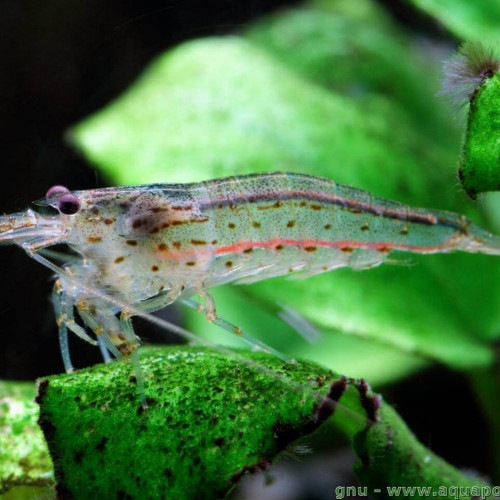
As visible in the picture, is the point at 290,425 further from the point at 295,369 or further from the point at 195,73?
the point at 195,73

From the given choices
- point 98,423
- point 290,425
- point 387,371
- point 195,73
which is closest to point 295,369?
point 290,425

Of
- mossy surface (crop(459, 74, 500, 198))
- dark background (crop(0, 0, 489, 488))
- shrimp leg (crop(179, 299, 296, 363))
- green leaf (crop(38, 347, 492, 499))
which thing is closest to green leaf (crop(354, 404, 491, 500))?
green leaf (crop(38, 347, 492, 499))

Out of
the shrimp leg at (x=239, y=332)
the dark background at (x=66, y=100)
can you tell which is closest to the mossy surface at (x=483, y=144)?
the shrimp leg at (x=239, y=332)

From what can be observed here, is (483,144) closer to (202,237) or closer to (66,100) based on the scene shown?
(202,237)

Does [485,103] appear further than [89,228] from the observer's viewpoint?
No

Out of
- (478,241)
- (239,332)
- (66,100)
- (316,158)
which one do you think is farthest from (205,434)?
(66,100)

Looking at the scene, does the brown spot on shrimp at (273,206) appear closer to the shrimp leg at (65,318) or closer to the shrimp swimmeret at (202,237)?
the shrimp swimmeret at (202,237)
